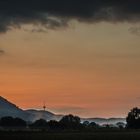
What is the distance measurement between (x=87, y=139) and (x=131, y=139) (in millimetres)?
9523

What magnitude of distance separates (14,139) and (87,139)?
573 inches

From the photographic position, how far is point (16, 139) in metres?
98.2

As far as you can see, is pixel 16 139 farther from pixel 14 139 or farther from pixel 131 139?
pixel 131 139

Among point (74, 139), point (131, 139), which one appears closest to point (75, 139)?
point (74, 139)

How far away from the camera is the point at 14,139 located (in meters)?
98.1

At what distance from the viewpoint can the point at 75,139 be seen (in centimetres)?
10200

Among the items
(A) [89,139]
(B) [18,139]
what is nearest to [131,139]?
(A) [89,139]

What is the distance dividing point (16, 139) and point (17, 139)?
0.27 metres

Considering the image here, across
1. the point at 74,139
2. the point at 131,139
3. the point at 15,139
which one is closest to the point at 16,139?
the point at 15,139

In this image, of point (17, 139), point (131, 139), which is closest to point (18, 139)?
point (17, 139)

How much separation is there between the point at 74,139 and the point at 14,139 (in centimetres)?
1160

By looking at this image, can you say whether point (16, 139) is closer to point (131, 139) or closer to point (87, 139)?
point (87, 139)

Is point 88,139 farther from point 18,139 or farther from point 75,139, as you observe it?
point 18,139

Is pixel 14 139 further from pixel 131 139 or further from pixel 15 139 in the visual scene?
pixel 131 139
